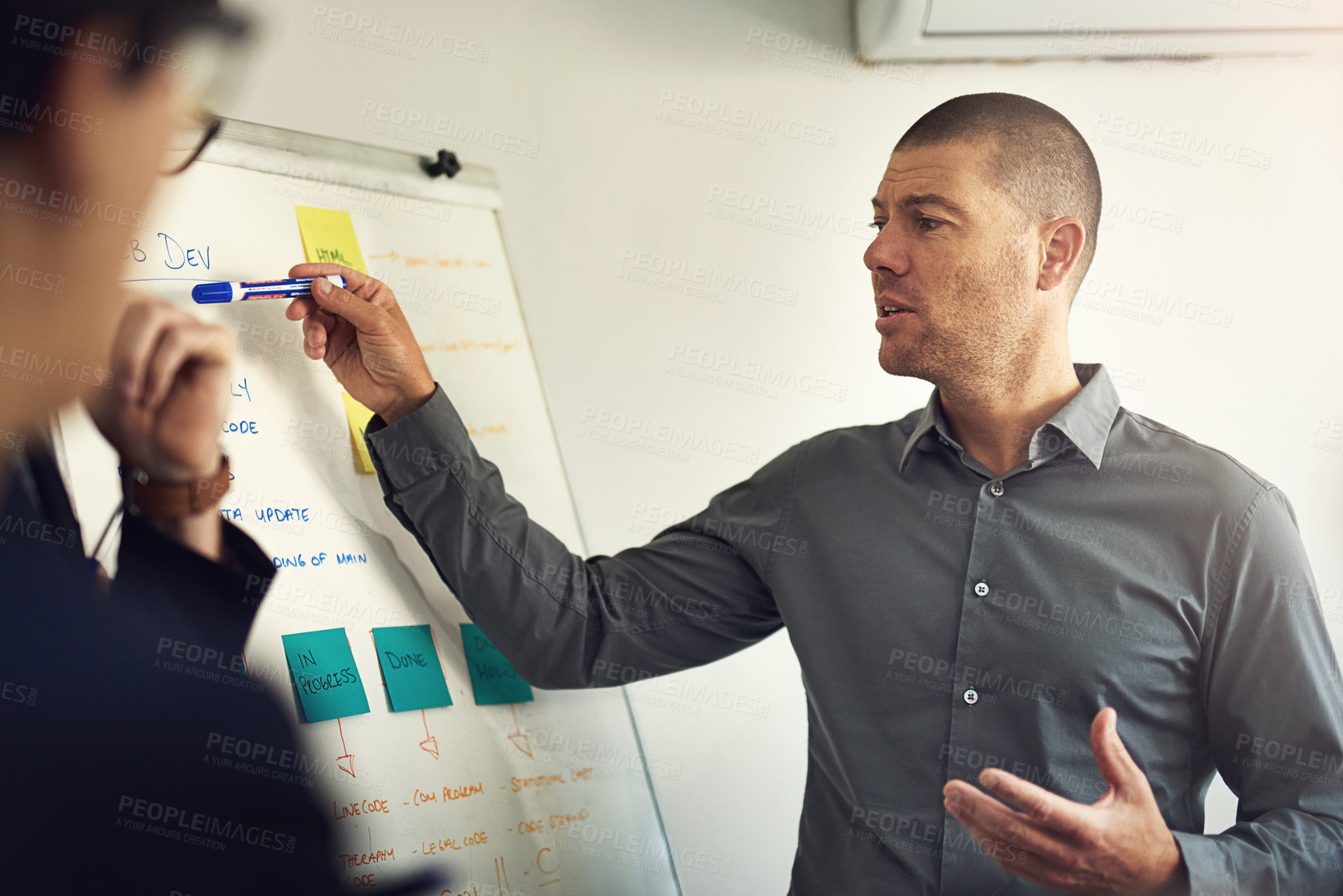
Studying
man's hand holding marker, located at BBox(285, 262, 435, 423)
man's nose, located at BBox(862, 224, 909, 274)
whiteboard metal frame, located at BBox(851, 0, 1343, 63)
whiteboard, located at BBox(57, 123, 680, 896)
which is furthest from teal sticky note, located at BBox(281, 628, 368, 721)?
whiteboard metal frame, located at BBox(851, 0, 1343, 63)

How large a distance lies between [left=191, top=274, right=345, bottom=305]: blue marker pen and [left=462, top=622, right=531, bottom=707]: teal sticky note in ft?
1.62

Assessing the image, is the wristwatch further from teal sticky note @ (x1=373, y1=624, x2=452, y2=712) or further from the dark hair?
the dark hair

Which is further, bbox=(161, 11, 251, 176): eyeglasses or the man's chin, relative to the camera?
the man's chin

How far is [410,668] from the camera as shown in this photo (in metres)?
1.19

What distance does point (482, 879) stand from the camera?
118 cm

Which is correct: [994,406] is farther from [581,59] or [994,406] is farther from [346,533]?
[581,59]

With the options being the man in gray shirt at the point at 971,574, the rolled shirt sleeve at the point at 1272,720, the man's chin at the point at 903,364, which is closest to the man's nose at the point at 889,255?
the man in gray shirt at the point at 971,574

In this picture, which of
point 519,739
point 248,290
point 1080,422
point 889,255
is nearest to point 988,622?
point 1080,422

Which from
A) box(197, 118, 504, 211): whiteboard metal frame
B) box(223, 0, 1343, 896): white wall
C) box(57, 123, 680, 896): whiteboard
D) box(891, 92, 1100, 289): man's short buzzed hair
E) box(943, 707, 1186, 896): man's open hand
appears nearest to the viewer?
box(943, 707, 1186, 896): man's open hand

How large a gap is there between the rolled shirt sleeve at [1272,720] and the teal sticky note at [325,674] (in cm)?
93

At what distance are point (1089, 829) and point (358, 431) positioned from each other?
959 mm

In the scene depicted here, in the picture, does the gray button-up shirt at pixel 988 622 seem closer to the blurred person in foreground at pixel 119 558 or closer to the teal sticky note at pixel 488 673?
the teal sticky note at pixel 488 673

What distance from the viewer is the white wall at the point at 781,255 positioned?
1.76 meters

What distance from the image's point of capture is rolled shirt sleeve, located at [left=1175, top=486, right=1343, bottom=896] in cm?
99
